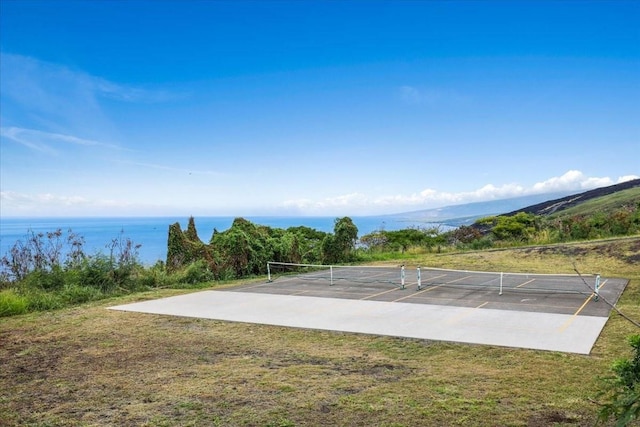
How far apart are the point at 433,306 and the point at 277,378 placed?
6.16m

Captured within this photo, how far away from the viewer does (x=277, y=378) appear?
614cm

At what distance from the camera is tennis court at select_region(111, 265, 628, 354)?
28.0 feet

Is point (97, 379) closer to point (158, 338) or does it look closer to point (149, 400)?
point (149, 400)

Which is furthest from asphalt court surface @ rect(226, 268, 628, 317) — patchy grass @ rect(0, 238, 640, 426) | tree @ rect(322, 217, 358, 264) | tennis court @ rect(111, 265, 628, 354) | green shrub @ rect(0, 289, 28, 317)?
green shrub @ rect(0, 289, 28, 317)

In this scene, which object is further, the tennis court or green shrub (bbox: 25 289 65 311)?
green shrub (bbox: 25 289 65 311)

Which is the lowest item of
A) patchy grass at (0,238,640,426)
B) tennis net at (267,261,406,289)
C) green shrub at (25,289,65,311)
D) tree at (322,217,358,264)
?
patchy grass at (0,238,640,426)

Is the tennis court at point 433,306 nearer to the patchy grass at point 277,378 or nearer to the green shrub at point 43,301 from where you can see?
the patchy grass at point 277,378

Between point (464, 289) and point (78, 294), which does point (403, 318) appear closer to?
point (464, 289)

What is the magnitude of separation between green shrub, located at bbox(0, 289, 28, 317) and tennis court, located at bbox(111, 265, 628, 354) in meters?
2.25

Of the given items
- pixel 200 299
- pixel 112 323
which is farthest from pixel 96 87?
pixel 112 323

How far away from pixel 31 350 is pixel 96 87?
23492mm

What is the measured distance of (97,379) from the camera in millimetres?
6305

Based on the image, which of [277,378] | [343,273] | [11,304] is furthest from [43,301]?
[343,273]

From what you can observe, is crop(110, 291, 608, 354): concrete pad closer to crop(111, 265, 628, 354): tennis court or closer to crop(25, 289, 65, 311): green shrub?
crop(111, 265, 628, 354): tennis court
